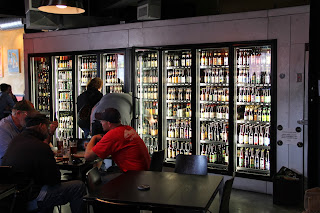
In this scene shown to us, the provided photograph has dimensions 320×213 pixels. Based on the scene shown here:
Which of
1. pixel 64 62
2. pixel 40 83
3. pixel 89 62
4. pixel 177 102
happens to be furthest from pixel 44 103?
pixel 177 102

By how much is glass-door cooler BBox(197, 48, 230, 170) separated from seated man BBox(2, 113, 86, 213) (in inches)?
129

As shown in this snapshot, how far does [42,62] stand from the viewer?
8.95 meters

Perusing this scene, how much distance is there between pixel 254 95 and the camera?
20.4 feet

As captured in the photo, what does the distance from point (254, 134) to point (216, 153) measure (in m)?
0.84

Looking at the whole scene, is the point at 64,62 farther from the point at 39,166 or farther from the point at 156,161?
the point at 39,166

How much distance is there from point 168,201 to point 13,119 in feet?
9.37

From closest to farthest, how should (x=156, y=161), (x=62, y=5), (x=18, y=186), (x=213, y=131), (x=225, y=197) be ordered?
(x=225, y=197) → (x=18, y=186) → (x=156, y=161) → (x=62, y=5) → (x=213, y=131)

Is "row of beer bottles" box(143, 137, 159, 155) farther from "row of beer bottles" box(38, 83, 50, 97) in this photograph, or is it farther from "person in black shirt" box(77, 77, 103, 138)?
"row of beer bottles" box(38, 83, 50, 97)

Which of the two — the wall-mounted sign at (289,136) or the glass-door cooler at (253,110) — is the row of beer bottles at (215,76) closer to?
the glass-door cooler at (253,110)

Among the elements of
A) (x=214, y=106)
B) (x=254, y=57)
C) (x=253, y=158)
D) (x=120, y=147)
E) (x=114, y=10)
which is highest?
(x=114, y=10)

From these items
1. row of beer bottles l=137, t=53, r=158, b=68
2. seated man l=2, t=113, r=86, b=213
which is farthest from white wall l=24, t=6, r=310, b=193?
seated man l=2, t=113, r=86, b=213

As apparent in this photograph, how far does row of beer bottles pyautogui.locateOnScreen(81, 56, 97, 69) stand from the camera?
831 cm

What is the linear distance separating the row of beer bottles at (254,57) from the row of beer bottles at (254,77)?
16 centimetres

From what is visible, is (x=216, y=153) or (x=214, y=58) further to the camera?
(x=216, y=153)
